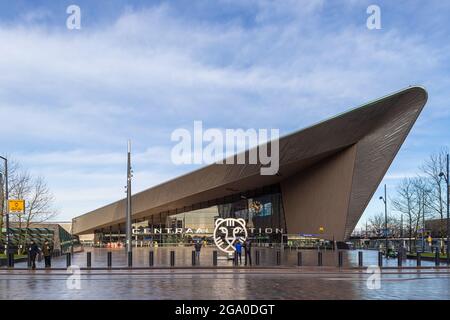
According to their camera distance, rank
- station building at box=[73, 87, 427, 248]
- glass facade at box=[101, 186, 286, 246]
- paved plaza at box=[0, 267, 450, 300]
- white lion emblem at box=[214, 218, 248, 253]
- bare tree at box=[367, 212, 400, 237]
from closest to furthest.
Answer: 1. paved plaza at box=[0, 267, 450, 300]
2. white lion emblem at box=[214, 218, 248, 253]
3. station building at box=[73, 87, 427, 248]
4. glass facade at box=[101, 186, 286, 246]
5. bare tree at box=[367, 212, 400, 237]

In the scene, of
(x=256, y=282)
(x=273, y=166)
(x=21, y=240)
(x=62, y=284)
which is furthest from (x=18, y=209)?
(x=273, y=166)

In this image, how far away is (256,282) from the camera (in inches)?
728

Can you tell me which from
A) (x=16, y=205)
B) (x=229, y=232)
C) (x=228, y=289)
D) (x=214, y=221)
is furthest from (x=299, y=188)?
(x=228, y=289)

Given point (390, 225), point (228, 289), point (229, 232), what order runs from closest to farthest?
point (228, 289) < point (229, 232) < point (390, 225)

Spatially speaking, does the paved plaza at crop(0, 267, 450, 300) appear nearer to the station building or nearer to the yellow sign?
the yellow sign

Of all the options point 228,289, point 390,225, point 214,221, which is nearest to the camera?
point 228,289

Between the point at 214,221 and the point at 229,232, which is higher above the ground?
the point at 229,232

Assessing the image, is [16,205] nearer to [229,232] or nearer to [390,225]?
[229,232]

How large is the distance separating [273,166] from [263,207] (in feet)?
44.4

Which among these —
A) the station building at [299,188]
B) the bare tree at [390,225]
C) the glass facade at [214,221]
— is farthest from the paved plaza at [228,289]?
the bare tree at [390,225]

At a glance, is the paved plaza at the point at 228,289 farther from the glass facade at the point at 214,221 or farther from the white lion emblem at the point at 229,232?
the glass facade at the point at 214,221

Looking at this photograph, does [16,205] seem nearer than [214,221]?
Yes

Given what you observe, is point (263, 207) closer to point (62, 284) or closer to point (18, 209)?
point (18, 209)

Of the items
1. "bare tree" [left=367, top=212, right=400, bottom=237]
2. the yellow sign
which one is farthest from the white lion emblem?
"bare tree" [left=367, top=212, right=400, bottom=237]
